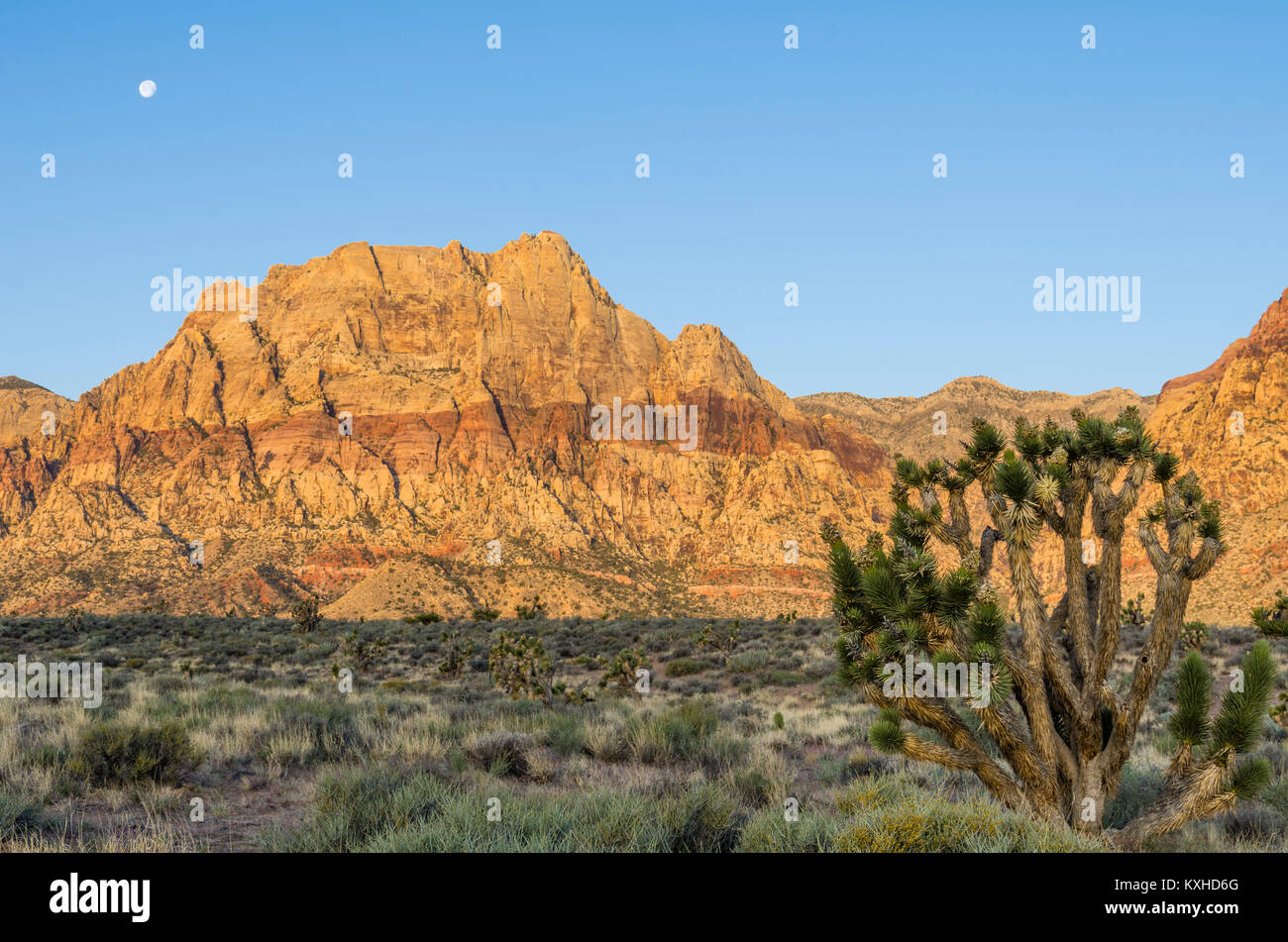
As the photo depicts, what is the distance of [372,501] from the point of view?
515 ft

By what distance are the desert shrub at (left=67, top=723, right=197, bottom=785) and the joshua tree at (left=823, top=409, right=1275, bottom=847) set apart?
8.38m

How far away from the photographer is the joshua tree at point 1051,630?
20.9 ft

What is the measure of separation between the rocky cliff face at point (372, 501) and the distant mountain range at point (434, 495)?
1.91 feet

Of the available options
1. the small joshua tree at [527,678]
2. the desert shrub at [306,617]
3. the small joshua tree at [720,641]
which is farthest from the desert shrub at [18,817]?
the desert shrub at [306,617]

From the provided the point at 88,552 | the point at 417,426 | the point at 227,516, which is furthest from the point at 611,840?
the point at 417,426

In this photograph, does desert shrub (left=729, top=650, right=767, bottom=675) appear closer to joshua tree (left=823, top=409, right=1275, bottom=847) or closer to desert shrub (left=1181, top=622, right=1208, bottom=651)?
desert shrub (left=1181, top=622, right=1208, bottom=651)

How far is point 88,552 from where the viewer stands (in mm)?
124375

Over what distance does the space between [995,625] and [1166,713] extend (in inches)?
452

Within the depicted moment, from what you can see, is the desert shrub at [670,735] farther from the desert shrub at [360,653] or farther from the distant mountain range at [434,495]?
the distant mountain range at [434,495]

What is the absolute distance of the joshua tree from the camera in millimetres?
6363

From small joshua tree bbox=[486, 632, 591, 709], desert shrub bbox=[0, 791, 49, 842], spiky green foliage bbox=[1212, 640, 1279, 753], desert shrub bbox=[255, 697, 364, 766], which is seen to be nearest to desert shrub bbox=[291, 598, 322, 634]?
small joshua tree bbox=[486, 632, 591, 709]

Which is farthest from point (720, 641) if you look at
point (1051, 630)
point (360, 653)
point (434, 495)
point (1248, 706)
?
point (434, 495)
